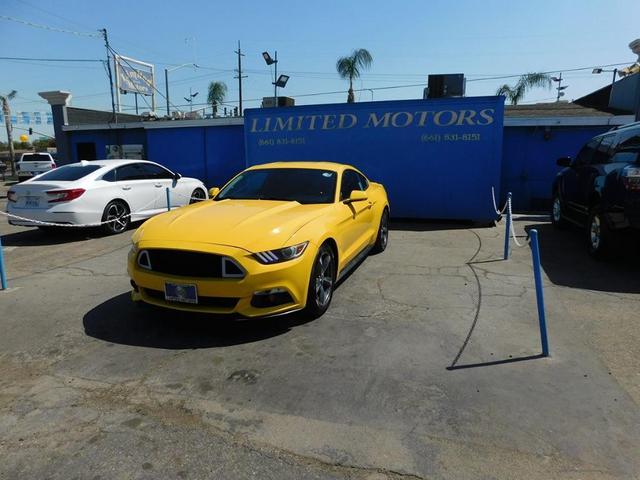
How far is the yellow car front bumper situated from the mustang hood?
106 mm

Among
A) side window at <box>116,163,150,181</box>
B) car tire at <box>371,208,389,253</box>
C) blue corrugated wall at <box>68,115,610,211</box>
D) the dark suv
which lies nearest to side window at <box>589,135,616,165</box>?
the dark suv

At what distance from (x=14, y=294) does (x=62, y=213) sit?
10.7 feet

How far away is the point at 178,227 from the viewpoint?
4.43 meters

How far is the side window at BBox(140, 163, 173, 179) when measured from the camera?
10.3 m

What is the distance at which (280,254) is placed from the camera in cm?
410

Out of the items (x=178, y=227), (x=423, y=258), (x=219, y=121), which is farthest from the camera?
(x=219, y=121)

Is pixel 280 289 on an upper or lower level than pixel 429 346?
upper

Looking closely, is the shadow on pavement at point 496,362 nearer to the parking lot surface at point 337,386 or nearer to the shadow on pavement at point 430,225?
the parking lot surface at point 337,386

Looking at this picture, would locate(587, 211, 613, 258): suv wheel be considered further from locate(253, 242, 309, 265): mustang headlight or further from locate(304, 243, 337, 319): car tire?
locate(253, 242, 309, 265): mustang headlight

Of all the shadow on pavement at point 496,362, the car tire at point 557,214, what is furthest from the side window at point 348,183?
the car tire at point 557,214

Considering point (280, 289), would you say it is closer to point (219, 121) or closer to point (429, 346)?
point (429, 346)

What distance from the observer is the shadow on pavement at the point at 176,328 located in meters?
4.11

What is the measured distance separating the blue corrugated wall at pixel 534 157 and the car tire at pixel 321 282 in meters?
10.0

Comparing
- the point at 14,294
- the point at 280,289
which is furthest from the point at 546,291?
the point at 14,294
